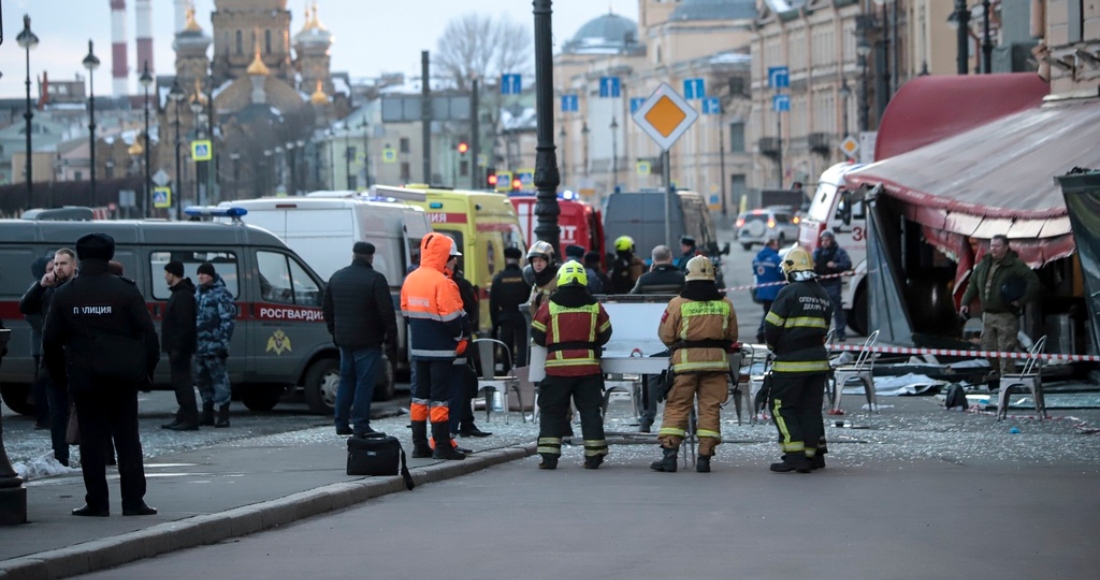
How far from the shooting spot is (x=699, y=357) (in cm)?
1416

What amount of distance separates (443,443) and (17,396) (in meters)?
7.17

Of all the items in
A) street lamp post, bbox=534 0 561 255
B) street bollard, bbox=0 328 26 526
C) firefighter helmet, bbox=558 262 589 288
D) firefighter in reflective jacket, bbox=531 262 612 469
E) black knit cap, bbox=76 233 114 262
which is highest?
street lamp post, bbox=534 0 561 255

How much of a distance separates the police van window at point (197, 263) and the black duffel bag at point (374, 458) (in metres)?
6.97

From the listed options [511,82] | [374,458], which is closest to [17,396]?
[374,458]

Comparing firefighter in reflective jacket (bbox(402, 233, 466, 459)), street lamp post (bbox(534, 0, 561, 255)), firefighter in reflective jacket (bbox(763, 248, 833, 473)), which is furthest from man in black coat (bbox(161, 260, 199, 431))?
firefighter in reflective jacket (bbox(763, 248, 833, 473))

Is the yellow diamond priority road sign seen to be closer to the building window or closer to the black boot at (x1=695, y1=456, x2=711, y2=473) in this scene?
the black boot at (x1=695, y1=456, x2=711, y2=473)

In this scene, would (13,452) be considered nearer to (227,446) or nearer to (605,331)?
(227,446)

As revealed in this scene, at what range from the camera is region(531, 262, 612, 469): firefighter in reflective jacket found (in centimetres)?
1442

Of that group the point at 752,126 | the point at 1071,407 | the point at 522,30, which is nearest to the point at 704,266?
the point at 1071,407

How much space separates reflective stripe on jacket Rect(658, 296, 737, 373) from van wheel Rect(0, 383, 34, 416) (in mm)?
8504

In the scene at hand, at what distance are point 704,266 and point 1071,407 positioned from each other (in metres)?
6.64

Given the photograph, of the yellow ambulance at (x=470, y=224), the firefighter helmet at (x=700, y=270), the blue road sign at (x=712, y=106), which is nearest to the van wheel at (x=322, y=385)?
the yellow ambulance at (x=470, y=224)

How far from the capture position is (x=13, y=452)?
53.1 feet

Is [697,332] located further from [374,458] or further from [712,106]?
[712,106]
